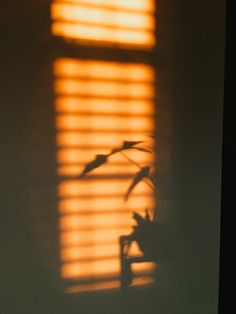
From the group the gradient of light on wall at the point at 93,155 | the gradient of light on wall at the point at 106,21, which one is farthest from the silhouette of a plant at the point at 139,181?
the gradient of light on wall at the point at 106,21

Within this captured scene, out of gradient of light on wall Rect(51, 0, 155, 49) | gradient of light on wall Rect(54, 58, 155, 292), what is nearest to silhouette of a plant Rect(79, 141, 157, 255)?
gradient of light on wall Rect(54, 58, 155, 292)

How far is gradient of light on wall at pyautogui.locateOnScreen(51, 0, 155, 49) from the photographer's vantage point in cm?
138

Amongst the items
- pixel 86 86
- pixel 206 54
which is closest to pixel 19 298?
pixel 86 86

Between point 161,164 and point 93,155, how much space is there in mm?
314

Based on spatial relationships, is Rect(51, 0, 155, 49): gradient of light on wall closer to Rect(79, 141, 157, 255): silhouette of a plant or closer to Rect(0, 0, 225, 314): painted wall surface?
Rect(0, 0, 225, 314): painted wall surface

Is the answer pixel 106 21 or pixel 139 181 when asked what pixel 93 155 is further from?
pixel 106 21

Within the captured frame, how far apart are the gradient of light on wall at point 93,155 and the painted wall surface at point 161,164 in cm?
5

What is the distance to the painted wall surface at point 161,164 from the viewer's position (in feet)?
4.45

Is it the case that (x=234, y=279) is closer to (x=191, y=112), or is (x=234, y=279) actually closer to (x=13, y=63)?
(x=191, y=112)

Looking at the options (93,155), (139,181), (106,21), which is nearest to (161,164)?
(139,181)

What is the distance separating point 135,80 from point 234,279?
3.46 ft

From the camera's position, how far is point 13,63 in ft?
4.40

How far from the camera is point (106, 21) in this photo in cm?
143

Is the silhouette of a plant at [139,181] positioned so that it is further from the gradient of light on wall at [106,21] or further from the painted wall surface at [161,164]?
the gradient of light on wall at [106,21]
